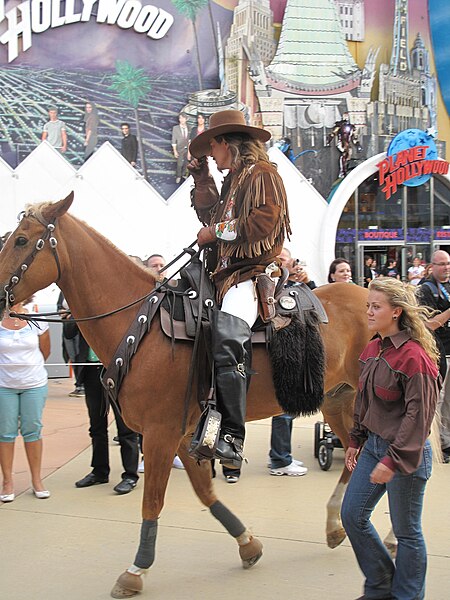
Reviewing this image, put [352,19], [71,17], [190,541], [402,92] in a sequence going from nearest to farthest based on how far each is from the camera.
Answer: [190,541] → [71,17] → [352,19] → [402,92]

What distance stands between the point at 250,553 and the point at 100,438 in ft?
7.95

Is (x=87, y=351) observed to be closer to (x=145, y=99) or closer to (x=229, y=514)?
(x=229, y=514)

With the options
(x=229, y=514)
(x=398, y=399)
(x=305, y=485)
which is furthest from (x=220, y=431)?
(x=305, y=485)

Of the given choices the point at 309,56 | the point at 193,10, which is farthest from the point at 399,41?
the point at 193,10

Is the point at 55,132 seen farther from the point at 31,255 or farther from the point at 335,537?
the point at 335,537

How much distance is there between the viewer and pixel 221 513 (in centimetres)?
424

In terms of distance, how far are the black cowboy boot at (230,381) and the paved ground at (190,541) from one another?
0.90 m

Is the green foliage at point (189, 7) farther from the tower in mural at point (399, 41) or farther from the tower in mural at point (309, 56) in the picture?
the tower in mural at point (399, 41)

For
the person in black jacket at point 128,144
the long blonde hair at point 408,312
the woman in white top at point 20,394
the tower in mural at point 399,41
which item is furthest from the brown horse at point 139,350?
the tower in mural at point 399,41

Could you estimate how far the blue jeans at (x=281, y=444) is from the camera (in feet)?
21.1

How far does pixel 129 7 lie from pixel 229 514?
19.4 m

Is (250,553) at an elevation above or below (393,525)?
below

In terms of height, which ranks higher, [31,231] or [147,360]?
[31,231]

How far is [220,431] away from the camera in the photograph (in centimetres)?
375
